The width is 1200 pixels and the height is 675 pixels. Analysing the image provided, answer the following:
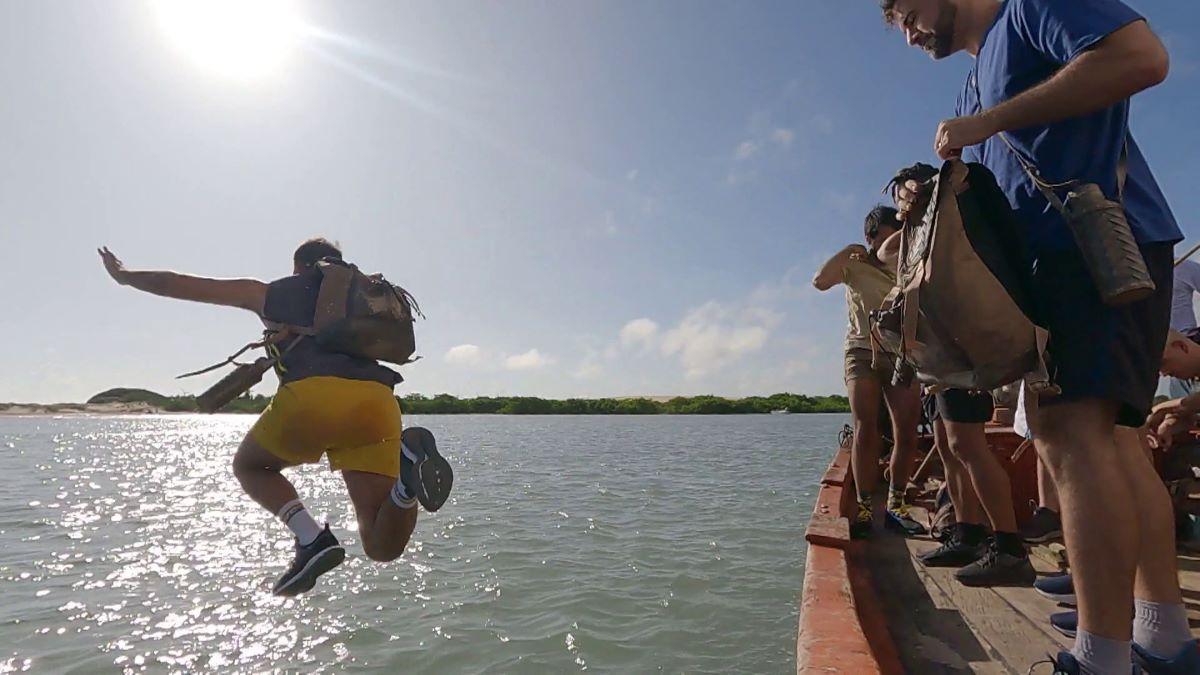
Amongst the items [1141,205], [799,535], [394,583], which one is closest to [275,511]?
[394,583]

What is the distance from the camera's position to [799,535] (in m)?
8.45

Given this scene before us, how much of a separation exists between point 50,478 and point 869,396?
23.1m

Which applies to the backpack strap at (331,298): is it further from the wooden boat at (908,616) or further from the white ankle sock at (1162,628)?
the white ankle sock at (1162,628)

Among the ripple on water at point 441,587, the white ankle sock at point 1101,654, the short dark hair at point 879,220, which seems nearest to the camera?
the white ankle sock at point 1101,654

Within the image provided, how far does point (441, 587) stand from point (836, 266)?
489 cm

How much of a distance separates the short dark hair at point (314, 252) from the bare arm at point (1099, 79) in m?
3.47

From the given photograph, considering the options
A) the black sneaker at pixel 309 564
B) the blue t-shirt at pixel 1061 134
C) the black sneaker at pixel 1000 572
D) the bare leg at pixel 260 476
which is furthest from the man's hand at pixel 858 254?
the bare leg at pixel 260 476

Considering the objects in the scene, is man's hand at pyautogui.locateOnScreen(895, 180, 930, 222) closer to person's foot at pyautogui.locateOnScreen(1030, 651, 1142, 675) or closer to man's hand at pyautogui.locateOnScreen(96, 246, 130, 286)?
person's foot at pyautogui.locateOnScreen(1030, 651, 1142, 675)

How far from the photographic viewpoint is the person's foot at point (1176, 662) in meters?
1.74

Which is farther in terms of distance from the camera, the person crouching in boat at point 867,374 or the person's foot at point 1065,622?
the person crouching in boat at point 867,374

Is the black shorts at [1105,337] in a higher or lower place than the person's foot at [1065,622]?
higher

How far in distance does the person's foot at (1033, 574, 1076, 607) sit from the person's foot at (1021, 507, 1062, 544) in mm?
693

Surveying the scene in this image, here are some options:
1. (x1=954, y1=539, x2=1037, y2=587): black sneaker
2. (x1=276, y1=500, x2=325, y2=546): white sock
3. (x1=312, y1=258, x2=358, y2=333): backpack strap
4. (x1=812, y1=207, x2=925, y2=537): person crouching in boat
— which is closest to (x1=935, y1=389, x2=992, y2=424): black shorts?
(x1=954, y1=539, x2=1037, y2=587): black sneaker

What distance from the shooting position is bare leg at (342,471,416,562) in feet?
12.3
